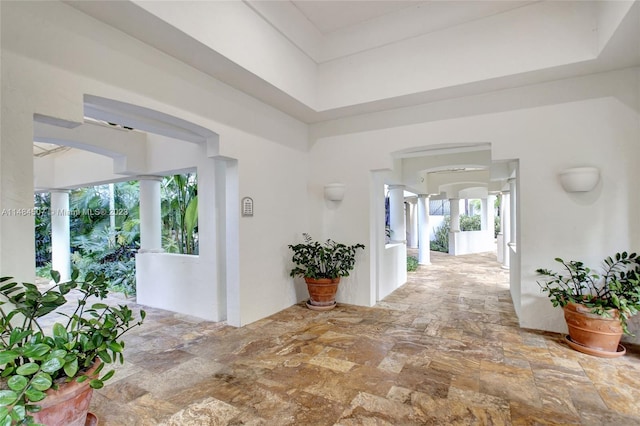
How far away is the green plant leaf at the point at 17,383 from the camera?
4.08 feet

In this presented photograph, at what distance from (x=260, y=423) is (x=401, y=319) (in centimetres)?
238

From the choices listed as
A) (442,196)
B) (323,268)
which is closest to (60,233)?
(323,268)

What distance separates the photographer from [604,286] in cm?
294

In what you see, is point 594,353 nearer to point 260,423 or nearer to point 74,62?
point 260,423

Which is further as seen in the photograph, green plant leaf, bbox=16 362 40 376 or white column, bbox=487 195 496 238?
white column, bbox=487 195 496 238

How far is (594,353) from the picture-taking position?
108 inches

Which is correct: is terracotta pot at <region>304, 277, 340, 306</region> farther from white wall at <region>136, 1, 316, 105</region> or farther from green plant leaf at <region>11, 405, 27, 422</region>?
green plant leaf at <region>11, 405, 27, 422</region>

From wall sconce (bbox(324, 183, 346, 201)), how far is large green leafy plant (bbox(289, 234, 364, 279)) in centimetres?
70

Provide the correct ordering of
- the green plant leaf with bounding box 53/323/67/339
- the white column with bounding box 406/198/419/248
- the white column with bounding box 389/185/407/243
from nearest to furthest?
the green plant leaf with bounding box 53/323/67/339
the white column with bounding box 389/185/407/243
the white column with bounding box 406/198/419/248

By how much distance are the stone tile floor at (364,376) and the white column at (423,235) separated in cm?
484

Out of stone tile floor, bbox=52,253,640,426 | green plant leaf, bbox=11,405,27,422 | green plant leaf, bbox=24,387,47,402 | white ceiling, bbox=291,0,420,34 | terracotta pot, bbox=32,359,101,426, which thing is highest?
white ceiling, bbox=291,0,420,34

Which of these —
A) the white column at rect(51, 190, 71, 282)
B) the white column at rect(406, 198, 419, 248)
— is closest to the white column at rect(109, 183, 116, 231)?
the white column at rect(51, 190, 71, 282)

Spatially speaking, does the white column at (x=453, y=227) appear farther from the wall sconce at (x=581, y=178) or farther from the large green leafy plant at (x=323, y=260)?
the wall sconce at (x=581, y=178)

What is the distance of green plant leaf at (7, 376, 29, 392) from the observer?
1.24m
